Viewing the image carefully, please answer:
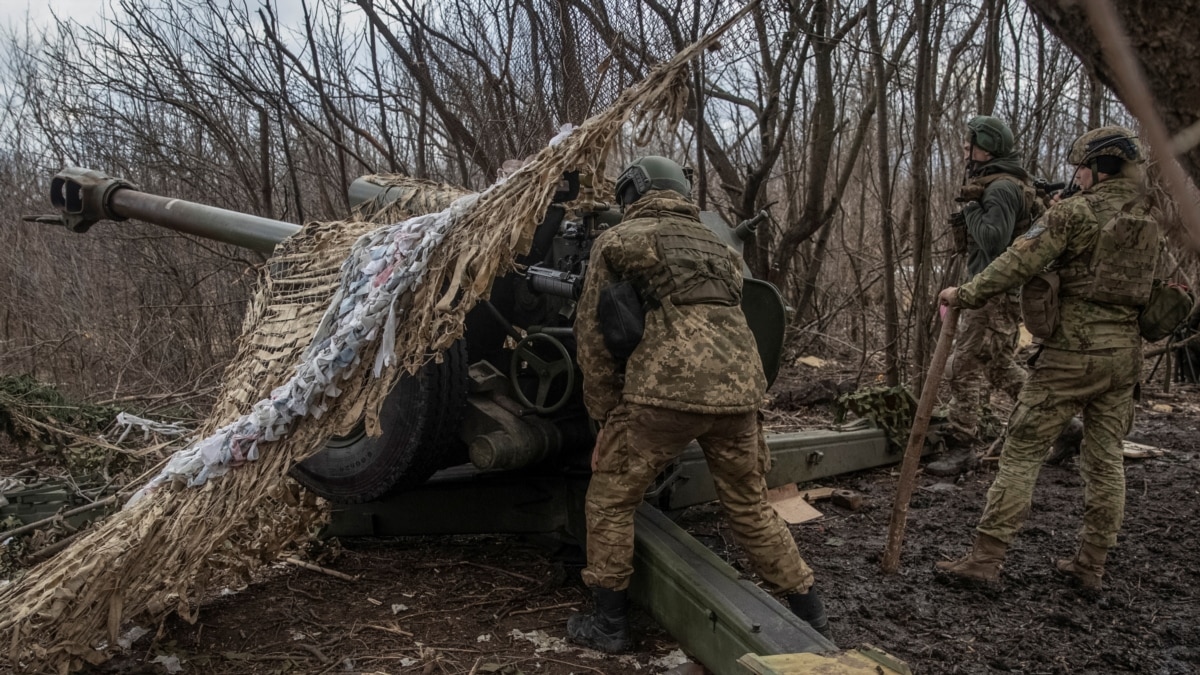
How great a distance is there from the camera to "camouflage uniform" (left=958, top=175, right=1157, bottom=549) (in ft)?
12.5

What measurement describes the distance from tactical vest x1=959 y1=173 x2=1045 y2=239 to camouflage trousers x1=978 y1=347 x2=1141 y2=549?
4.54 ft

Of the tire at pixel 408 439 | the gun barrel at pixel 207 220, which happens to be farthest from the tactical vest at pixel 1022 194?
the gun barrel at pixel 207 220

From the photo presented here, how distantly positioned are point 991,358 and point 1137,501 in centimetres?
122

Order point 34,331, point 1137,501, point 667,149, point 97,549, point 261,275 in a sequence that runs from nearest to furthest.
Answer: point 97,549 → point 261,275 → point 1137,501 → point 34,331 → point 667,149

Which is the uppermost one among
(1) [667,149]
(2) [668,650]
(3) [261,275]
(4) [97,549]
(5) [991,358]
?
(1) [667,149]

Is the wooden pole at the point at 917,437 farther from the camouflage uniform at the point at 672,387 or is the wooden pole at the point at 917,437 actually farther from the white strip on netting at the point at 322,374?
the white strip on netting at the point at 322,374

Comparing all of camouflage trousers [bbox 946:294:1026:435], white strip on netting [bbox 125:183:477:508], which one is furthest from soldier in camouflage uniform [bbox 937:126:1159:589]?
white strip on netting [bbox 125:183:477:508]

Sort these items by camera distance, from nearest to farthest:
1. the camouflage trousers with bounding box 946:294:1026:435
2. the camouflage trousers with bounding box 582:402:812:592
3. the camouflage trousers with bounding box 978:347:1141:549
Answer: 1. the camouflage trousers with bounding box 582:402:812:592
2. the camouflage trousers with bounding box 978:347:1141:549
3. the camouflage trousers with bounding box 946:294:1026:435

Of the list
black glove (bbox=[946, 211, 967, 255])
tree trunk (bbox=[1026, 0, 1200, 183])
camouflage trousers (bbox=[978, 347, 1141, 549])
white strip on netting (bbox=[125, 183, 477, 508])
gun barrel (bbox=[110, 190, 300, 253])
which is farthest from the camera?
black glove (bbox=[946, 211, 967, 255])

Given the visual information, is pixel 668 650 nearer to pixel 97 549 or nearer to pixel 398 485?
pixel 398 485

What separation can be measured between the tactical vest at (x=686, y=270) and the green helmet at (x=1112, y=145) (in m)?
1.74

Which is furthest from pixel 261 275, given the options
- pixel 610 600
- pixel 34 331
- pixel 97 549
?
pixel 34 331

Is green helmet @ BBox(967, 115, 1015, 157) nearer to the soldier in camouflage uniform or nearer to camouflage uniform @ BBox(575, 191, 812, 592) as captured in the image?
the soldier in camouflage uniform

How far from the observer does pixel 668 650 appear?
11.5 feet
